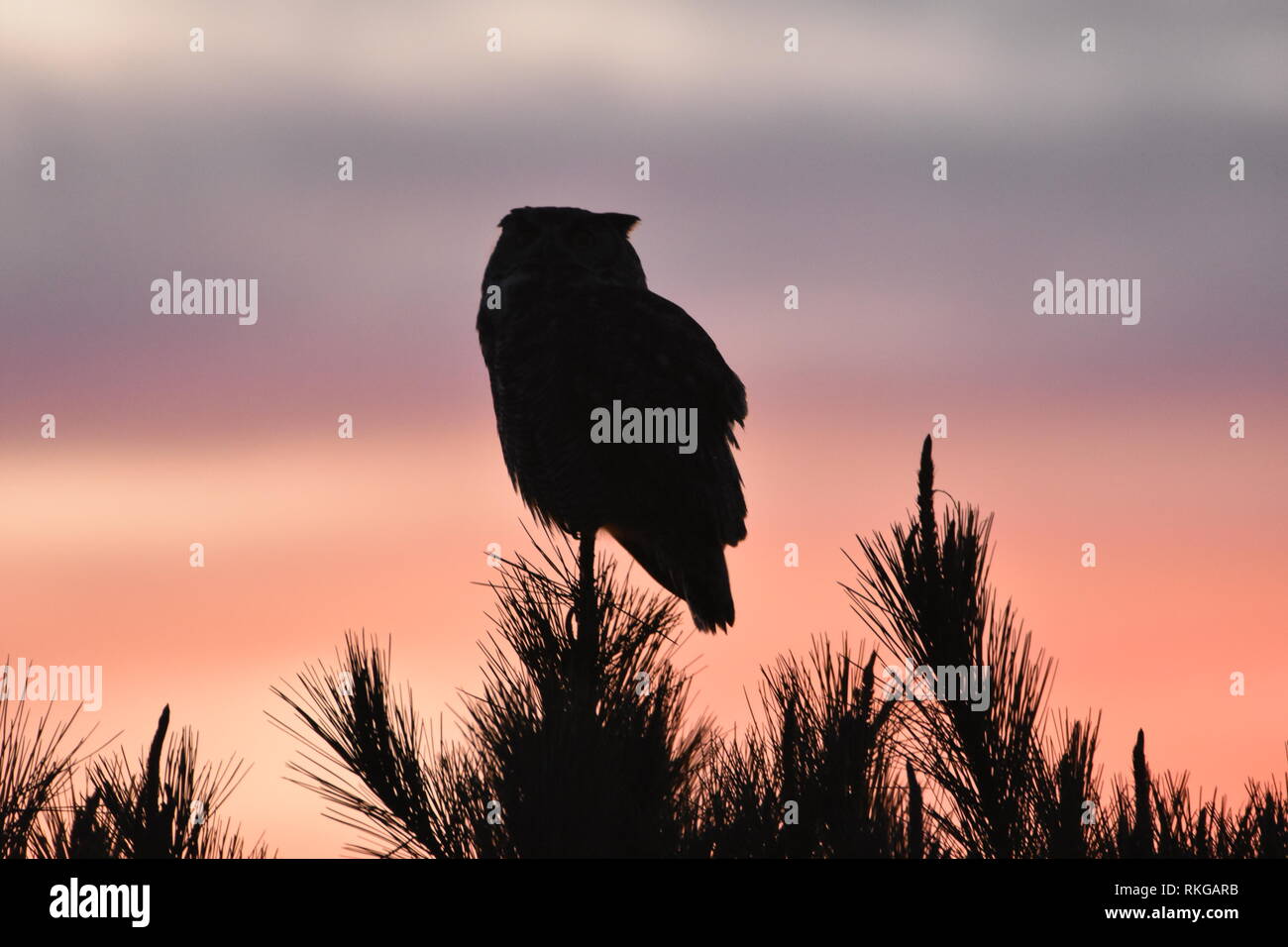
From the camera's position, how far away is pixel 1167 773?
2783 millimetres

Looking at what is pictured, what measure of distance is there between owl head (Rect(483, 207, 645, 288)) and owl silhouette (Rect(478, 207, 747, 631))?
23cm

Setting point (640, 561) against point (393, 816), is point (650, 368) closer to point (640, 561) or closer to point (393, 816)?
point (640, 561)

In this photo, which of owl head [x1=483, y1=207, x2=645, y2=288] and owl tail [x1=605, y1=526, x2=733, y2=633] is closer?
owl tail [x1=605, y1=526, x2=733, y2=633]

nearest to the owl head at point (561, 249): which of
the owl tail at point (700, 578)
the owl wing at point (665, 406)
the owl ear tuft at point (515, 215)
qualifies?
the owl ear tuft at point (515, 215)

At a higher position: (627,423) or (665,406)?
(665,406)

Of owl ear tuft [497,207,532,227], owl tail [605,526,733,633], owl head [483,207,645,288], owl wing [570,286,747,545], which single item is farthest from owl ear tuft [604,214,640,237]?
owl tail [605,526,733,633]

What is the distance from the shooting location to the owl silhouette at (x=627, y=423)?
5926mm

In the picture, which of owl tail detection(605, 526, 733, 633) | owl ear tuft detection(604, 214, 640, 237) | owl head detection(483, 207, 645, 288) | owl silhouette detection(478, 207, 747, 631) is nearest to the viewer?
owl tail detection(605, 526, 733, 633)

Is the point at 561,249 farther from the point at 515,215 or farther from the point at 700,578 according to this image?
the point at 700,578

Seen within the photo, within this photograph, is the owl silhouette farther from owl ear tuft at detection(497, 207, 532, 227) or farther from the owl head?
owl ear tuft at detection(497, 207, 532, 227)

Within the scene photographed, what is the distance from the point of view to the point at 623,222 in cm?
739

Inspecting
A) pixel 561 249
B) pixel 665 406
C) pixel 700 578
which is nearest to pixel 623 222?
pixel 561 249

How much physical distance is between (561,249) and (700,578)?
8.33 ft

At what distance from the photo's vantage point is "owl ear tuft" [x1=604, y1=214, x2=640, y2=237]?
728 centimetres
